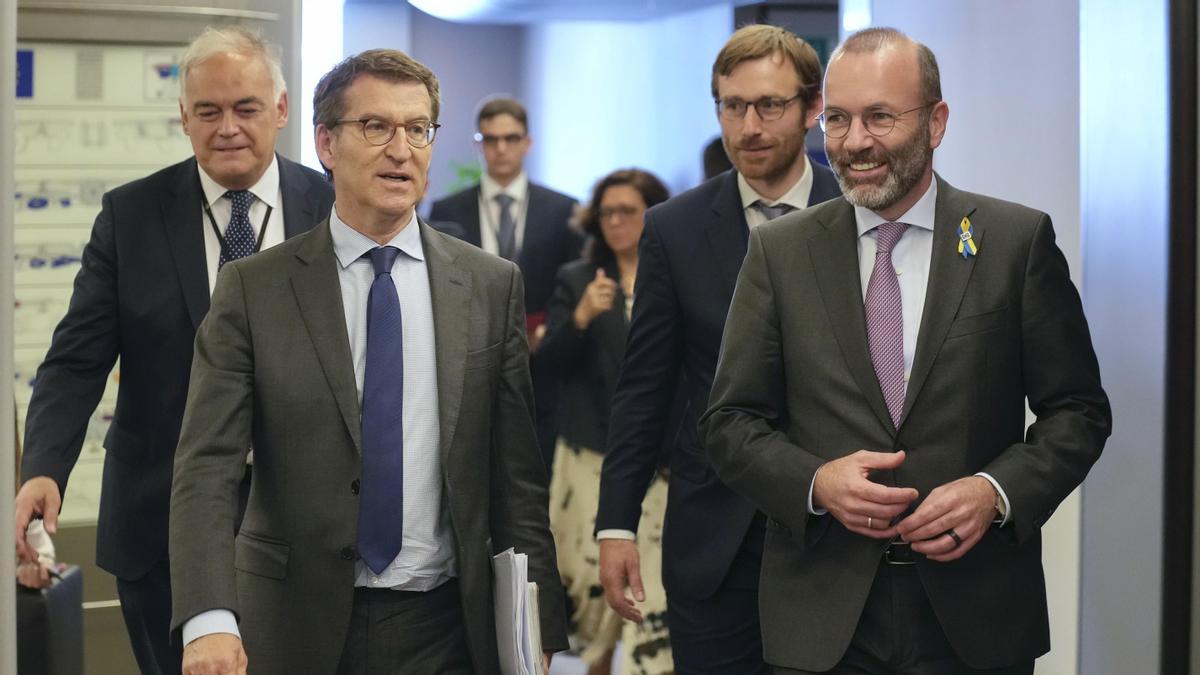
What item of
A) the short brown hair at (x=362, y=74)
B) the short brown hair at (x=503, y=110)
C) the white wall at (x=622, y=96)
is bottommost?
the short brown hair at (x=362, y=74)

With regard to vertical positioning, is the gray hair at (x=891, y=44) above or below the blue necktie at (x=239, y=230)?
above

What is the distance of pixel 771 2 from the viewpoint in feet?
36.4

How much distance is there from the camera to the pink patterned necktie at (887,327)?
2805 mm

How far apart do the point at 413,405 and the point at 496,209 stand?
451 centimetres

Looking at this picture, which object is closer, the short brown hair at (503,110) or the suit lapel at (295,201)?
the suit lapel at (295,201)

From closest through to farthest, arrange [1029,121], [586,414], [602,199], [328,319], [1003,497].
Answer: [1003,497] → [328,319] → [1029,121] → [586,414] → [602,199]

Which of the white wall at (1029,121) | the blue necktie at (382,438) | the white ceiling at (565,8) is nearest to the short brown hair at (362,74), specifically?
the blue necktie at (382,438)

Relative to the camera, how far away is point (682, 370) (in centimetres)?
371

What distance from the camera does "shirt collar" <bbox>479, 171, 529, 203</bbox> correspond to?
727cm

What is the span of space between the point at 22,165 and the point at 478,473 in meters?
2.64

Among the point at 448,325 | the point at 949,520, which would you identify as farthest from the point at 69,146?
the point at 949,520

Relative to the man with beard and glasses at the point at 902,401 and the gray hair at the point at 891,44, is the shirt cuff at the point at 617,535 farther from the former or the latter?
the gray hair at the point at 891,44

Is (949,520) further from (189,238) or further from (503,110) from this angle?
(503,110)

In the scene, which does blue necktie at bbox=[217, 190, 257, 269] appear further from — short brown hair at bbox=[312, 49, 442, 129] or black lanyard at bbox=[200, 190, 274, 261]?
short brown hair at bbox=[312, 49, 442, 129]
